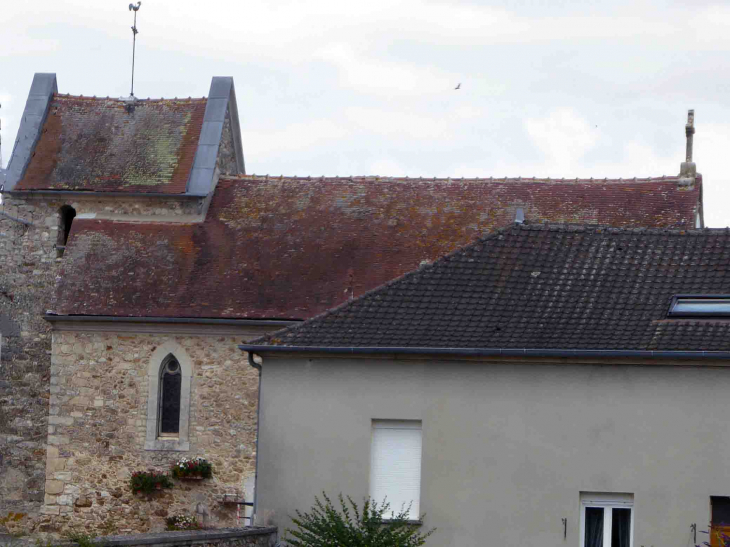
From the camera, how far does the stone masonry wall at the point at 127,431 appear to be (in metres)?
22.5

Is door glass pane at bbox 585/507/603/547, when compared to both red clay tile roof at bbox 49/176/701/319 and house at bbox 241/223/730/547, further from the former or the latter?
red clay tile roof at bbox 49/176/701/319

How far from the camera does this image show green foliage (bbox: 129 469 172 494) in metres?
22.5

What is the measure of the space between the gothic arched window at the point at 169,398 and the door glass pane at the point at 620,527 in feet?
32.6

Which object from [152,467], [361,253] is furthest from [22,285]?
[361,253]

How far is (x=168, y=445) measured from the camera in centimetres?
2283

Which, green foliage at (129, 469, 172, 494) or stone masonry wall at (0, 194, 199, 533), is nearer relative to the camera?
green foliage at (129, 469, 172, 494)

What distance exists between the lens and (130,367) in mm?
23281

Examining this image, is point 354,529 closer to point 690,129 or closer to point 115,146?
point 115,146

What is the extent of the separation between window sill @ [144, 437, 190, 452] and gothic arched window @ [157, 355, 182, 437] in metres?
0.20

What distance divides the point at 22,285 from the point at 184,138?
14.3 ft

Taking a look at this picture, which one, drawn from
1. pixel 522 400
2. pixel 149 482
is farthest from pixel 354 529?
pixel 149 482

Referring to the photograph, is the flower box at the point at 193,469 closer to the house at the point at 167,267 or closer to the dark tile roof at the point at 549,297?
the house at the point at 167,267

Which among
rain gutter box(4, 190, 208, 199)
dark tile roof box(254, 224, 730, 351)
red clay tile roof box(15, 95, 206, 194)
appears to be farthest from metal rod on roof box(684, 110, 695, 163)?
red clay tile roof box(15, 95, 206, 194)

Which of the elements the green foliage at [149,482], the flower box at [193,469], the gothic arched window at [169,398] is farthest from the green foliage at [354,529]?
the gothic arched window at [169,398]
